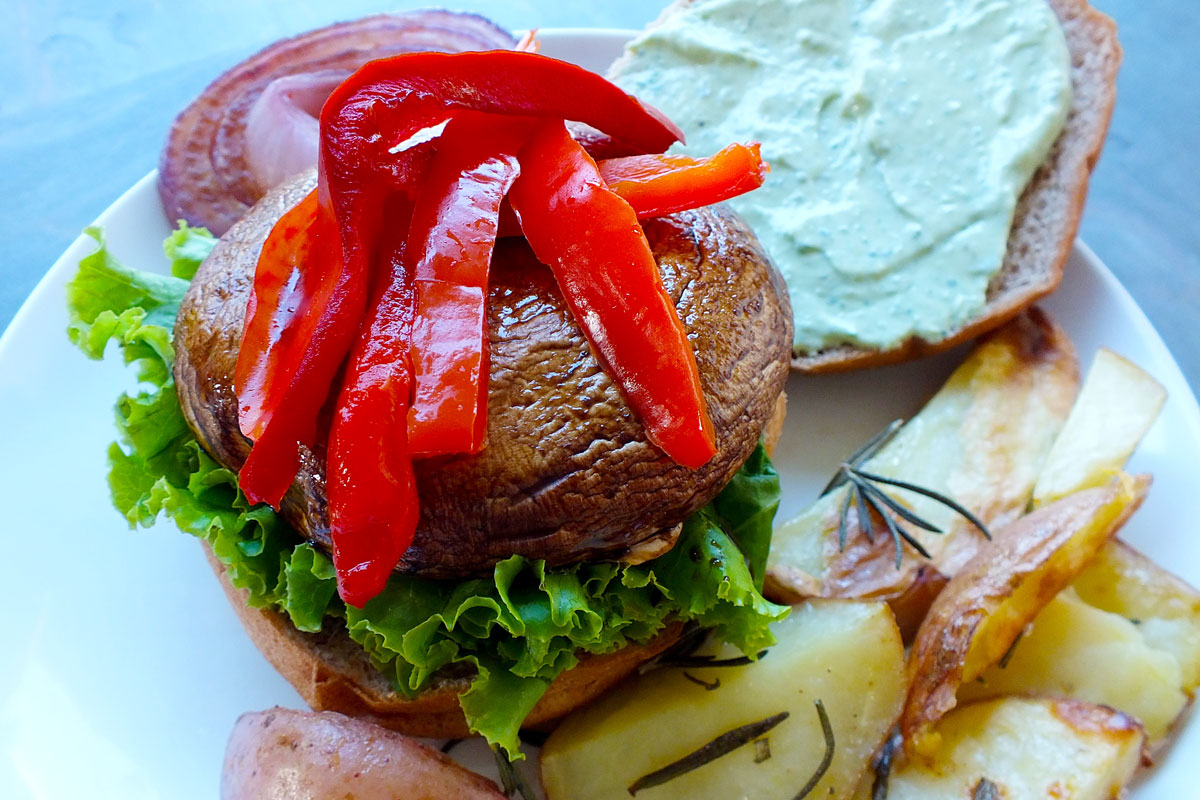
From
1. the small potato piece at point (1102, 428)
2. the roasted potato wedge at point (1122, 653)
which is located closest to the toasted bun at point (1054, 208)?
the small potato piece at point (1102, 428)

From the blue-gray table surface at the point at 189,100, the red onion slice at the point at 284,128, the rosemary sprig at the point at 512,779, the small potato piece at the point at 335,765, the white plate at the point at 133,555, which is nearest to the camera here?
the small potato piece at the point at 335,765

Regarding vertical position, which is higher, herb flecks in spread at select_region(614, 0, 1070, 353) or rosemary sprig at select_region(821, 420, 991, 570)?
herb flecks in spread at select_region(614, 0, 1070, 353)

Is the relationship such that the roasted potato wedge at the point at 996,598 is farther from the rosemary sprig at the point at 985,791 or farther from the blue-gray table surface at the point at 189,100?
the blue-gray table surface at the point at 189,100

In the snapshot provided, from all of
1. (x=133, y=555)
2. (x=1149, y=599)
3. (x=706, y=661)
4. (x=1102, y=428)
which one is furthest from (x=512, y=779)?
(x=1102, y=428)

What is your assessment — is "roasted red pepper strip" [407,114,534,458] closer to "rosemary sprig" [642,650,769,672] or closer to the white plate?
"rosemary sprig" [642,650,769,672]

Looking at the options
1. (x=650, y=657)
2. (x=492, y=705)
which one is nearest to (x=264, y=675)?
(x=492, y=705)

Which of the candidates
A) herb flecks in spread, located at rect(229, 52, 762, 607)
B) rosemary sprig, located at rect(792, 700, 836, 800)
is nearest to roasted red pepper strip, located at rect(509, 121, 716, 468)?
herb flecks in spread, located at rect(229, 52, 762, 607)
